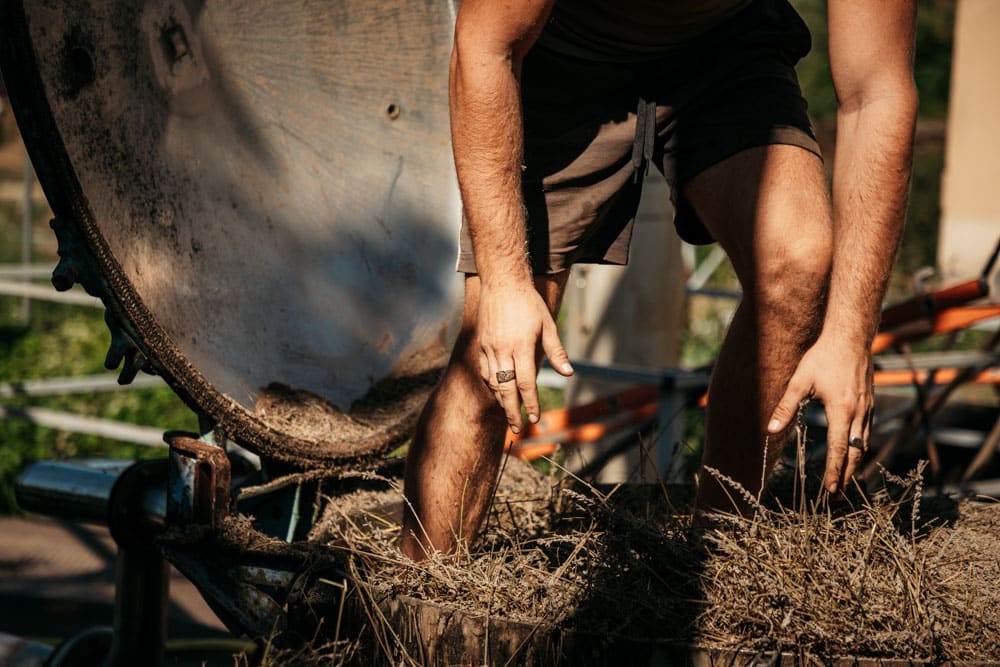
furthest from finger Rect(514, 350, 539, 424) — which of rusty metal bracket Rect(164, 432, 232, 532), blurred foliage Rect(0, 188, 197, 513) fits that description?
blurred foliage Rect(0, 188, 197, 513)

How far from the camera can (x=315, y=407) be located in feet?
8.52

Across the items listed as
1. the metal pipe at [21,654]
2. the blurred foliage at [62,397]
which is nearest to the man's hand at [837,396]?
the metal pipe at [21,654]

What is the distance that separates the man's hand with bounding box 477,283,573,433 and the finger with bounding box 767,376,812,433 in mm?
421

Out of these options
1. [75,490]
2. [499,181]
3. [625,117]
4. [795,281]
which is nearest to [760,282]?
[795,281]

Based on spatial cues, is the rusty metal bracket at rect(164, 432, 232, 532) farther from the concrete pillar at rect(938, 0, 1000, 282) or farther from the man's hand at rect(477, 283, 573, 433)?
the concrete pillar at rect(938, 0, 1000, 282)

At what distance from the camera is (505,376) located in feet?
6.02

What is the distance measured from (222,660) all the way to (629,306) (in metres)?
1.94

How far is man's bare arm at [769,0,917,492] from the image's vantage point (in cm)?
195

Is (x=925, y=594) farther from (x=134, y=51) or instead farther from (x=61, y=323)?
(x=61, y=323)

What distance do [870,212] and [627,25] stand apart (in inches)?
24.0

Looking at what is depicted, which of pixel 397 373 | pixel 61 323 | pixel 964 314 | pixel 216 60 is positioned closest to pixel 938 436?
pixel 964 314

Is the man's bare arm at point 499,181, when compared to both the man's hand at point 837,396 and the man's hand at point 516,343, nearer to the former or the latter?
the man's hand at point 516,343

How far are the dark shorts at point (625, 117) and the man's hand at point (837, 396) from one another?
423 mm

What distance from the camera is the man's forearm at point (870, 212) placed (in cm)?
199
